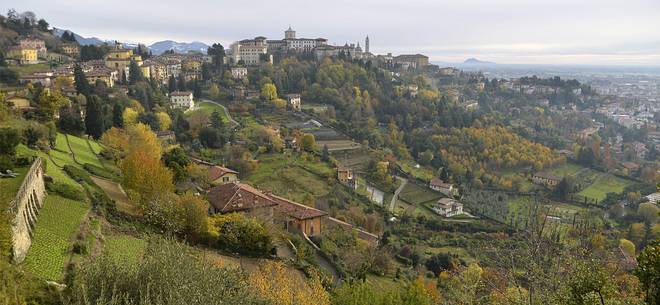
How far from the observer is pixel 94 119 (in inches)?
1204

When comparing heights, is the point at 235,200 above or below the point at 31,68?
below

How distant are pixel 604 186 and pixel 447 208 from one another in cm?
2868

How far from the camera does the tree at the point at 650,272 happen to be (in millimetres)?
7297

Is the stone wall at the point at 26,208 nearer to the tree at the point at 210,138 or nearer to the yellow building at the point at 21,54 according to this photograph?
the tree at the point at 210,138

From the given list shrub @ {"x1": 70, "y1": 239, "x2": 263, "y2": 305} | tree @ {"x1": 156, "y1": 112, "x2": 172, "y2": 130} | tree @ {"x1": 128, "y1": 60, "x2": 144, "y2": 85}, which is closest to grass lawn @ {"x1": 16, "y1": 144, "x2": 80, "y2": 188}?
shrub @ {"x1": 70, "y1": 239, "x2": 263, "y2": 305}

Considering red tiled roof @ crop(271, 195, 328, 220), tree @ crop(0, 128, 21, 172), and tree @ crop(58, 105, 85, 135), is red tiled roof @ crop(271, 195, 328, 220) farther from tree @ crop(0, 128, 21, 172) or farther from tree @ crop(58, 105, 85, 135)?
tree @ crop(58, 105, 85, 135)

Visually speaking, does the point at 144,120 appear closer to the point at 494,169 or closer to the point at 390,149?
the point at 390,149

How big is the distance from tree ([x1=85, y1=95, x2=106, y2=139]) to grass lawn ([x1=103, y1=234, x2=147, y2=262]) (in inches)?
689

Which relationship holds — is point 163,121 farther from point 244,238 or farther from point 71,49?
point 71,49

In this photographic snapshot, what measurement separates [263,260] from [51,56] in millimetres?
50724

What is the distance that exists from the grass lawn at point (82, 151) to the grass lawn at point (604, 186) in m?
53.0

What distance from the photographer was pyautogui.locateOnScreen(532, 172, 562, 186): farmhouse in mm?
56594

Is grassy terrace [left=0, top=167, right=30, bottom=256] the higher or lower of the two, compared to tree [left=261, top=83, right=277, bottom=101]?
lower

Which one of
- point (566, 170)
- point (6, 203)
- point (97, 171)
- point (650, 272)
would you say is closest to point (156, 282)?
point (6, 203)
